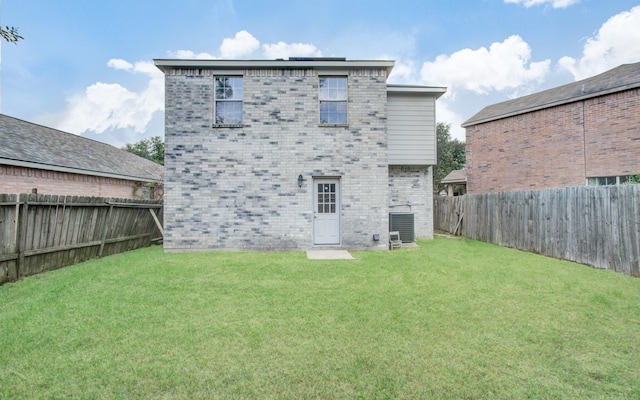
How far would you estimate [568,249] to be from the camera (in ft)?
24.6

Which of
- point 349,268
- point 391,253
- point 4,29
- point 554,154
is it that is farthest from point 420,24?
Result: point 4,29

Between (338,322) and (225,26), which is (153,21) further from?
(338,322)

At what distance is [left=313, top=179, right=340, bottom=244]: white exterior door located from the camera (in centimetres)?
920

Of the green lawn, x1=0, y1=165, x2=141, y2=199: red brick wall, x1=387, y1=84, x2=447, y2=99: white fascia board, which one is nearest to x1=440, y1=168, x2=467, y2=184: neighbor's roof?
x1=387, y1=84, x2=447, y2=99: white fascia board

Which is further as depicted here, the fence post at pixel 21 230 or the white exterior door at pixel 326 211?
the white exterior door at pixel 326 211

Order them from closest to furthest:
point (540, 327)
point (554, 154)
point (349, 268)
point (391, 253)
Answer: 1. point (540, 327)
2. point (349, 268)
3. point (391, 253)
4. point (554, 154)

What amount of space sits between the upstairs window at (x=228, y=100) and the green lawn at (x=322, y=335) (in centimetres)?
496

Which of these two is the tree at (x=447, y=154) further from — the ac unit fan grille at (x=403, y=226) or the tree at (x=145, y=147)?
the tree at (x=145, y=147)

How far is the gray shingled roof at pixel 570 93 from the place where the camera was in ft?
37.4

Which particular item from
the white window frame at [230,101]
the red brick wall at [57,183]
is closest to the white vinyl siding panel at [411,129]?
the white window frame at [230,101]

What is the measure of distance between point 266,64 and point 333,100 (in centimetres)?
225

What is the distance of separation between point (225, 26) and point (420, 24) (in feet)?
27.3

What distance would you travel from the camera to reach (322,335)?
3.42 metres

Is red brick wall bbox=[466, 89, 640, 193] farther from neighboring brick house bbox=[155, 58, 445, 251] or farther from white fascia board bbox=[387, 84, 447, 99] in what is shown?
neighboring brick house bbox=[155, 58, 445, 251]
